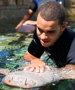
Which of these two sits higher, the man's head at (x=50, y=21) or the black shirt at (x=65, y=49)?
the man's head at (x=50, y=21)

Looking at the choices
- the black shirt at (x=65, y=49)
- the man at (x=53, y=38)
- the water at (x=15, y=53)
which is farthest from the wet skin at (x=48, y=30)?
the water at (x=15, y=53)

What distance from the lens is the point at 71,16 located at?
8.29 m

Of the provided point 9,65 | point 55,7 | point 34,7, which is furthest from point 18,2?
point 55,7

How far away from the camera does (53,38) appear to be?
6.23 ft

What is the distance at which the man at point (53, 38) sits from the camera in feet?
5.87

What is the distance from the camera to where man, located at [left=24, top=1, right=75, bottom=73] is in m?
1.79

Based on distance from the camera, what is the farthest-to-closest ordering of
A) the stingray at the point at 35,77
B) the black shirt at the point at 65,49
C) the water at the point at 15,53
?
the black shirt at the point at 65,49
the water at the point at 15,53
the stingray at the point at 35,77

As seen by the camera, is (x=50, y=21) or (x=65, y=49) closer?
(x=50, y=21)

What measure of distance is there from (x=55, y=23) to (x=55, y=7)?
168mm

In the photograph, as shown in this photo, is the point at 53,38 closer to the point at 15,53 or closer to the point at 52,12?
the point at 52,12

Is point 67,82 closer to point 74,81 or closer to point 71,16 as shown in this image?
point 74,81

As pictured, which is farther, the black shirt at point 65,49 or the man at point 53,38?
the black shirt at point 65,49

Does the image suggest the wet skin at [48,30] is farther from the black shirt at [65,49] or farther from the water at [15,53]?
the water at [15,53]

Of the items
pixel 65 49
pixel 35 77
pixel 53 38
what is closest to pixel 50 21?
pixel 53 38
